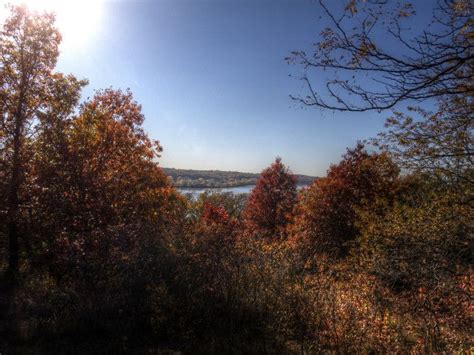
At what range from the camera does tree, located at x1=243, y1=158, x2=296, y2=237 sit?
3731 centimetres

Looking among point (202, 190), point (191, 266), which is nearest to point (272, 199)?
point (191, 266)

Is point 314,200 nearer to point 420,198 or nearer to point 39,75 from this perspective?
point 420,198

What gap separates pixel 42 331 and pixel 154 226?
9.94 ft

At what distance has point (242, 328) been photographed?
22.0 ft

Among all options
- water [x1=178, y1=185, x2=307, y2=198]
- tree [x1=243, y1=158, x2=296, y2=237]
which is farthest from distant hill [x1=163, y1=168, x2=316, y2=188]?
tree [x1=243, y1=158, x2=296, y2=237]

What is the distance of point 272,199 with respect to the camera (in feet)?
131

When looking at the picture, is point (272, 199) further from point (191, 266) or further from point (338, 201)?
point (191, 266)

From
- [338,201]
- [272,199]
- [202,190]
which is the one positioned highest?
[338,201]

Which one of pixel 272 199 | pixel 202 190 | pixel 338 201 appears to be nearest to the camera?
pixel 338 201

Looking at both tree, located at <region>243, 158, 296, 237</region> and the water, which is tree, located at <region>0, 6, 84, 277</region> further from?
the water

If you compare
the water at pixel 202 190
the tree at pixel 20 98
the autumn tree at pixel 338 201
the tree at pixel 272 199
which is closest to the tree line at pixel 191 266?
the tree at pixel 20 98

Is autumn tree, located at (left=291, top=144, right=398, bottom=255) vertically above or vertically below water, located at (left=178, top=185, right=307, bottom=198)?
above

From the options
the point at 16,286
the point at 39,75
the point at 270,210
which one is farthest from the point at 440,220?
the point at 270,210

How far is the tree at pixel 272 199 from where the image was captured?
37.3 metres
